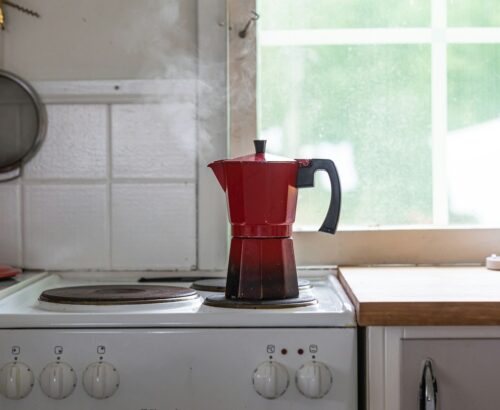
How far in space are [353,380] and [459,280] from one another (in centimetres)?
35

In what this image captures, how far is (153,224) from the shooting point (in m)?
1.76

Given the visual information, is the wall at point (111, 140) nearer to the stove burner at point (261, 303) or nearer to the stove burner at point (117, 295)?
the stove burner at point (117, 295)

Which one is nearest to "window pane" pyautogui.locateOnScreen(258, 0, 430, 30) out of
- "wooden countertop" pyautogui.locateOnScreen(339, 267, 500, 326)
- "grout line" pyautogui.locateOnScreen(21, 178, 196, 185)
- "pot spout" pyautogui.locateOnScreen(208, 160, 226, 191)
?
"grout line" pyautogui.locateOnScreen(21, 178, 196, 185)

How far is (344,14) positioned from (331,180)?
1.92ft

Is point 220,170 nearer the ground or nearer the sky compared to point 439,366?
nearer the sky

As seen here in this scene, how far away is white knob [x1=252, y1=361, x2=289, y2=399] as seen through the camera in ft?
4.07

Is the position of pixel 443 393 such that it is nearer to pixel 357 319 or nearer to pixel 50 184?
pixel 357 319

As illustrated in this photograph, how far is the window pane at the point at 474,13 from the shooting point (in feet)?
5.96

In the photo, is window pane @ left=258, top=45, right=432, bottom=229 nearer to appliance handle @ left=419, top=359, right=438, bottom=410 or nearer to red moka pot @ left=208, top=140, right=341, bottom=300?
red moka pot @ left=208, top=140, right=341, bottom=300

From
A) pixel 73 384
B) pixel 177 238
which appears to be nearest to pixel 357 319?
pixel 73 384

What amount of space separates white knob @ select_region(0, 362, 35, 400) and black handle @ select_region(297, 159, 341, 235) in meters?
0.56

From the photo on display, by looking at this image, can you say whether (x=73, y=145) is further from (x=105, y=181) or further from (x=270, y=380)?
(x=270, y=380)

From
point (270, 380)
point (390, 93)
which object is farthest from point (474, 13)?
point (270, 380)

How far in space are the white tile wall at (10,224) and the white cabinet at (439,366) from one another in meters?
0.89
